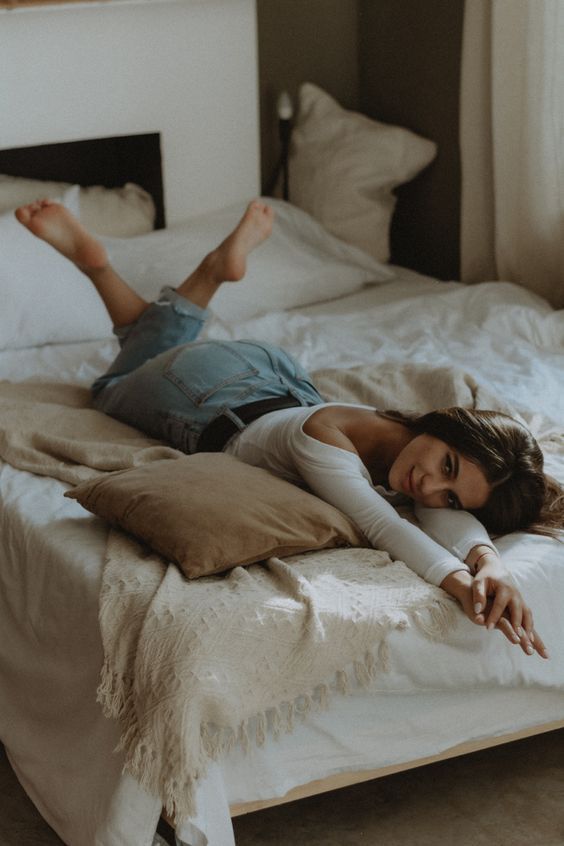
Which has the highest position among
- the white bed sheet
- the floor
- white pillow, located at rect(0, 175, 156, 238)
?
white pillow, located at rect(0, 175, 156, 238)

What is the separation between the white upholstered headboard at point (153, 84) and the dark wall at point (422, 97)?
0.57 metres

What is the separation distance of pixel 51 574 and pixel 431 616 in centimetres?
55

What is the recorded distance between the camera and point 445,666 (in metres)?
1.46

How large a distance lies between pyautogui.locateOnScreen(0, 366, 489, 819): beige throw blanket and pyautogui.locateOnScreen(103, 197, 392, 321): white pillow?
1.50 metres

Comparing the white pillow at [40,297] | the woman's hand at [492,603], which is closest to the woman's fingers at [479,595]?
the woman's hand at [492,603]

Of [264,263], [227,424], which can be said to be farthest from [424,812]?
[264,263]

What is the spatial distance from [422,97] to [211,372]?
5.91 feet

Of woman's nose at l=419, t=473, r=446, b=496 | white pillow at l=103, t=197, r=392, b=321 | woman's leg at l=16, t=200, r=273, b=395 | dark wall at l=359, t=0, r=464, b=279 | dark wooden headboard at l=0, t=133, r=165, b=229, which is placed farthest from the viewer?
dark wall at l=359, t=0, r=464, b=279

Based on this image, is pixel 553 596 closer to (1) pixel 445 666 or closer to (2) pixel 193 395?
(1) pixel 445 666

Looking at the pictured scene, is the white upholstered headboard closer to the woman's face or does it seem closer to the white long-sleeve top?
the white long-sleeve top

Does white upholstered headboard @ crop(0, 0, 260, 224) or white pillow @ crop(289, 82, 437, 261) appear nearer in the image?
white upholstered headboard @ crop(0, 0, 260, 224)

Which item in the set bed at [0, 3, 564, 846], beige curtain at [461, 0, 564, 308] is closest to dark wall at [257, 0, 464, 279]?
beige curtain at [461, 0, 564, 308]

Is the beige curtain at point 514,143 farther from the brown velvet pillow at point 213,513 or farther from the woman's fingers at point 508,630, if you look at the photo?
the woman's fingers at point 508,630

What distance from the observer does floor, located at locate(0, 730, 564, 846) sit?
1586 millimetres
